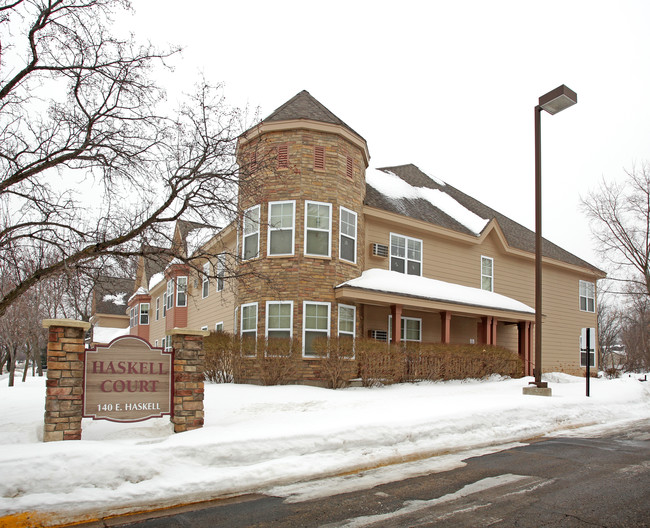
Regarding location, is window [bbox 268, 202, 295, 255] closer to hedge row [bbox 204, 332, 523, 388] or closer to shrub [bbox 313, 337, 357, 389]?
hedge row [bbox 204, 332, 523, 388]

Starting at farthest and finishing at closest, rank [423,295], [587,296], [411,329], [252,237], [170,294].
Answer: [587,296]
[170,294]
[411,329]
[423,295]
[252,237]

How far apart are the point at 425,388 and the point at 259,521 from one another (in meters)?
11.1

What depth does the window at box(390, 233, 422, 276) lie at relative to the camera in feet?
66.9

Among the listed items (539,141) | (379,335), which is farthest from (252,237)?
(539,141)

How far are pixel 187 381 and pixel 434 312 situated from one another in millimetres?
13848

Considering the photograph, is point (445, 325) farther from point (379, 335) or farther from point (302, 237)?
point (302, 237)

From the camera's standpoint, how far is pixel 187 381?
28.1 feet

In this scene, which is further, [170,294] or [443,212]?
[170,294]

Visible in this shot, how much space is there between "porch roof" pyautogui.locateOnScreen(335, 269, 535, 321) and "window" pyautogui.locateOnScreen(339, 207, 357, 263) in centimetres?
81

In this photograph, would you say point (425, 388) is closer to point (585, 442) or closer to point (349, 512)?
point (585, 442)

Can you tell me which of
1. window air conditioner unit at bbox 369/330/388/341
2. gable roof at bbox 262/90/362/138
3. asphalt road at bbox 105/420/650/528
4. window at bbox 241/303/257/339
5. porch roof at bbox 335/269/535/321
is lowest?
asphalt road at bbox 105/420/650/528

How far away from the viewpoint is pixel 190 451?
7.34 m

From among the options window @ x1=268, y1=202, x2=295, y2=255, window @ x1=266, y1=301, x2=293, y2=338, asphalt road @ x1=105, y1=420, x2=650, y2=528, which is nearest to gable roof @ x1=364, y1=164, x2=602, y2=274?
window @ x1=268, y1=202, x2=295, y2=255

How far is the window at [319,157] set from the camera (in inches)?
680
